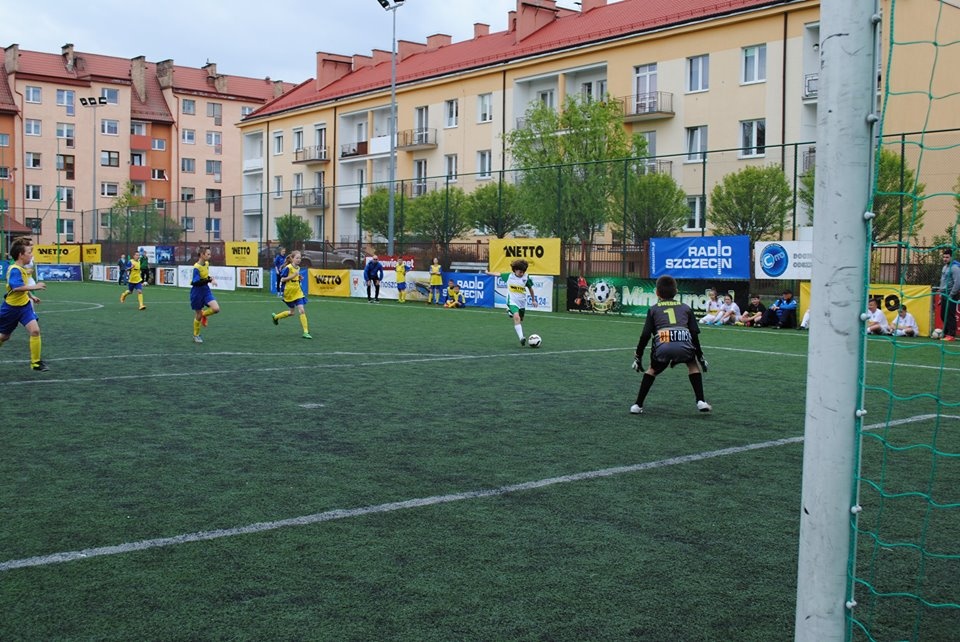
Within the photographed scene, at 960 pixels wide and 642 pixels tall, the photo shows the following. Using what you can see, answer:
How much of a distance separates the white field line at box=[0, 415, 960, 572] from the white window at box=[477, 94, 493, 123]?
41782 millimetres

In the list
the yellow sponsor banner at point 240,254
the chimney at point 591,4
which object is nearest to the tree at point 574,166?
the chimney at point 591,4

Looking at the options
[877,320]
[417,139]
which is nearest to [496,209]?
[877,320]

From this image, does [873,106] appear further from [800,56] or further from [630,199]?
[800,56]

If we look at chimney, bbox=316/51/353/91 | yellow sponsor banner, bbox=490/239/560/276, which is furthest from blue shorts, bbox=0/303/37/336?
chimney, bbox=316/51/353/91

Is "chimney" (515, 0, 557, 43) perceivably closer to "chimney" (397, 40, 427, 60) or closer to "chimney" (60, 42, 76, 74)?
"chimney" (397, 40, 427, 60)

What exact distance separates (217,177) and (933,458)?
8535 cm

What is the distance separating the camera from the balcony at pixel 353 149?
184ft

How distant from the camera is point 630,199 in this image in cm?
2755

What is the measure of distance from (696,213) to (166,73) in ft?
224

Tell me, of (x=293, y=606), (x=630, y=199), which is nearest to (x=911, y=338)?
(x=630, y=199)

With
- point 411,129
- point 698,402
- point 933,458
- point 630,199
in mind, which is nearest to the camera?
point 933,458

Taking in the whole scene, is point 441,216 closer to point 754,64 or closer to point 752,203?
point 752,203

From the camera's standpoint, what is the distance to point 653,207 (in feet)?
89.0

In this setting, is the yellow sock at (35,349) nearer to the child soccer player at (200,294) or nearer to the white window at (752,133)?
the child soccer player at (200,294)
